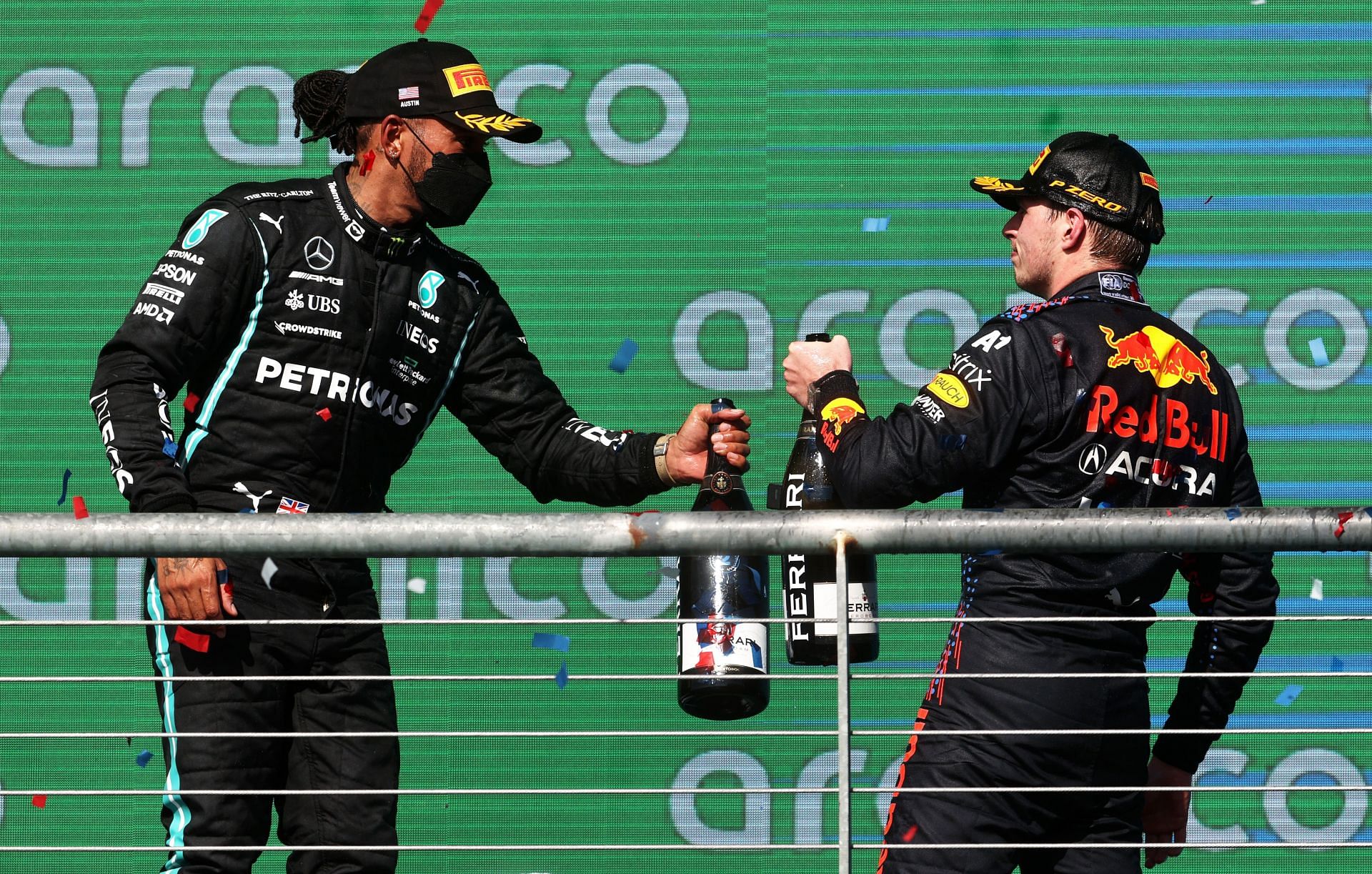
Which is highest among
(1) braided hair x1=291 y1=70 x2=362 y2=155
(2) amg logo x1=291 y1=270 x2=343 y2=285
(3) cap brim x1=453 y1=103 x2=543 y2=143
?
(1) braided hair x1=291 y1=70 x2=362 y2=155

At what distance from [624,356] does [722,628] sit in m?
1.79

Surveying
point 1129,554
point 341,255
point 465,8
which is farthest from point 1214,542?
point 465,8

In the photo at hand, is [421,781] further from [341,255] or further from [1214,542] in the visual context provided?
[1214,542]

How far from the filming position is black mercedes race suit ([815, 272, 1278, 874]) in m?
2.70

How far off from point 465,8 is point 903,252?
4.36ft

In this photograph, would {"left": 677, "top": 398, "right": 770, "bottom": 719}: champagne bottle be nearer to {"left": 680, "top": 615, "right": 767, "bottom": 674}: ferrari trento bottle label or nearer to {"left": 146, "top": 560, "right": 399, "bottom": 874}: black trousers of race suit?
{"left": 680, "top": 615, "right": 767, "bottom": 674}: ferrari trento bottle label

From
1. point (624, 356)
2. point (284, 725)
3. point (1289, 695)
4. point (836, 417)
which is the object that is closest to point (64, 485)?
point (624, 356)

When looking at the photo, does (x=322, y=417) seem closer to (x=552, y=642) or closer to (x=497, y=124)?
(x=497, y=124)

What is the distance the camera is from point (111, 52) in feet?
16.6

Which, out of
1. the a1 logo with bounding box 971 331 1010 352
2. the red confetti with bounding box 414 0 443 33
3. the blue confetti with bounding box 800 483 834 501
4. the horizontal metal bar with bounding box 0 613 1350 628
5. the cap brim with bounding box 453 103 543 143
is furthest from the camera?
the red confetti with bounding box 414 0 443 33

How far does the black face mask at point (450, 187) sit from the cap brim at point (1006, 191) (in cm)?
86

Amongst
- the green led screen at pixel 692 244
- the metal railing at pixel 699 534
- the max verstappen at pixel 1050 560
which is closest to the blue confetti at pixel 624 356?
the green led screen at pixel 692 244

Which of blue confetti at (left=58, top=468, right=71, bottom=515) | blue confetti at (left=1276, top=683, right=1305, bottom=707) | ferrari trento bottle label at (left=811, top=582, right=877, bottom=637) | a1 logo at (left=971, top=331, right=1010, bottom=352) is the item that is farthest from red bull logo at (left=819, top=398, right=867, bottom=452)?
blue confetti at (left=58, top=468, right=71, bottom=515)

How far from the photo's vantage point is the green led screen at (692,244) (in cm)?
480
